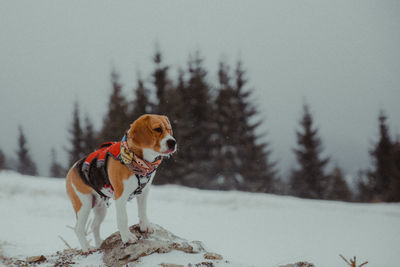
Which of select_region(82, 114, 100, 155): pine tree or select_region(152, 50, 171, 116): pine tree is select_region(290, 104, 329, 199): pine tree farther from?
select_region(82, 114, 100, 155): pine tree

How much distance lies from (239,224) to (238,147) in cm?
A: 1106

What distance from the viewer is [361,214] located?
307 inches

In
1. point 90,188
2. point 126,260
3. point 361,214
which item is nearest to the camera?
point 126,260

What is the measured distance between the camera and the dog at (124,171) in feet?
7.90

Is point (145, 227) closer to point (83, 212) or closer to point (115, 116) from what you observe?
point (83, 212)

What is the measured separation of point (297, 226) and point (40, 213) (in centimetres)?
648

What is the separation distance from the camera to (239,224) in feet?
23.1

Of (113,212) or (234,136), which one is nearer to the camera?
(113,212)

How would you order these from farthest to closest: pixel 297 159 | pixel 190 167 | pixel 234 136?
pixel 297 159
pixel 234 136
pixel 190 167

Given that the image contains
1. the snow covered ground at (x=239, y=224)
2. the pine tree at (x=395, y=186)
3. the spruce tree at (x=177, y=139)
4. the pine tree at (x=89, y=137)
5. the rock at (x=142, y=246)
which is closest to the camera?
the rock at (x=142, y=246)

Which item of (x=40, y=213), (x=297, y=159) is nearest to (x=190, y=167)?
(x=297, y=159)

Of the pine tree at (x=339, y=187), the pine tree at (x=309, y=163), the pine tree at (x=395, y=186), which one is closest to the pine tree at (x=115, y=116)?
the pine tree at (x=309, y=163)

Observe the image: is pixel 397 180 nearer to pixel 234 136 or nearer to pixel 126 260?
pixel 234 136

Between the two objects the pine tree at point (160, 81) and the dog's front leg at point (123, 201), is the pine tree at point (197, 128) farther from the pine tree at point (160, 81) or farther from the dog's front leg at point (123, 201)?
the dog's front leg at point (123, 201)
